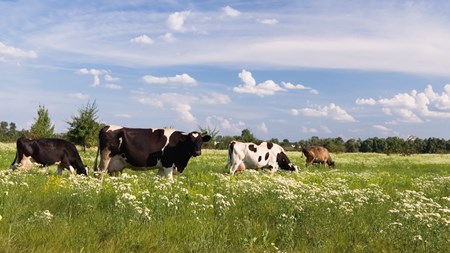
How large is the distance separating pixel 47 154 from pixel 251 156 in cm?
1069

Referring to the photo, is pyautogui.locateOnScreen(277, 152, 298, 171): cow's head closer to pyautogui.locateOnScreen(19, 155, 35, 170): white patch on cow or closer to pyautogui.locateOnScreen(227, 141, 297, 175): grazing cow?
pyautogui.locateOnScreen(227, 141, 297, 175): grazing cow

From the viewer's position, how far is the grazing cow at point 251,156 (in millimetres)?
23578

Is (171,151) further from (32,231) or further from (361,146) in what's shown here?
(361,146)

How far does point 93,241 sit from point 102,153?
343 inches

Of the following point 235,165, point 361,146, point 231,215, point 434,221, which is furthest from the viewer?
point 361,146

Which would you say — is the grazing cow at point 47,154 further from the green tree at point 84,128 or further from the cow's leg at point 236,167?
the green tree at point 84,128

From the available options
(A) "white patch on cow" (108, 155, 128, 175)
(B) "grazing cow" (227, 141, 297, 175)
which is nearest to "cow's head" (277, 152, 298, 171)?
(B) "grazing cow" (227, 141, 297, 175)

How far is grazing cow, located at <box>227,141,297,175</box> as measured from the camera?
2358cm

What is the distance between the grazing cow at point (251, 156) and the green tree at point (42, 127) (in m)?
40.2

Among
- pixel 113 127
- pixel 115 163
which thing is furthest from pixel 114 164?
pixel 113 127

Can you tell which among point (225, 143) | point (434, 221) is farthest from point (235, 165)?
point (225, 143)

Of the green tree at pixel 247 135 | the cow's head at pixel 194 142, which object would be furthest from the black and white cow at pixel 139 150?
the green tree at pixel 247 135

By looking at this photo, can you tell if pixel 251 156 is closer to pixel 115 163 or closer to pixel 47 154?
pixel 115 163

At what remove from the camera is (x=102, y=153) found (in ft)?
47.3
